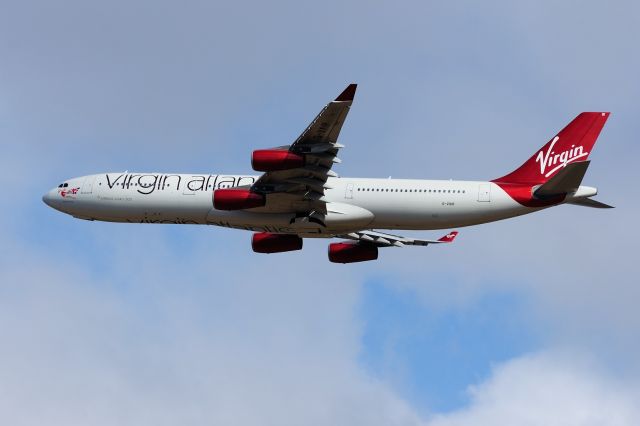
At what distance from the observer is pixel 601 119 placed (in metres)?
62.5

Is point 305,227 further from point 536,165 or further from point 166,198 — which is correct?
point 536,165

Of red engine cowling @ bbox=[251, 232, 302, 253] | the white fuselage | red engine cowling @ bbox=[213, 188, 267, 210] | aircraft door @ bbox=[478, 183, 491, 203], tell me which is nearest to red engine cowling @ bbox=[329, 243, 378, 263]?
red engine cowling @ bbox=[251, 232, 302, 253]

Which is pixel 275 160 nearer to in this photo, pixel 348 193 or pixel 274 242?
pixel 348 193

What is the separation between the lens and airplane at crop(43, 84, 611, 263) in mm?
60188

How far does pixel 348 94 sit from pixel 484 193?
12.0 m

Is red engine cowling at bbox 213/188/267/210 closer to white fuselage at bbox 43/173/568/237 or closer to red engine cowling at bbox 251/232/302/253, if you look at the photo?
white fuselage at bbox 43/173/568/237

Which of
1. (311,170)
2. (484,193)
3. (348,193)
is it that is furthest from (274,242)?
(484,193)

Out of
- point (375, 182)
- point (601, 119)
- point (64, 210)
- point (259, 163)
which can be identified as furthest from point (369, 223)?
point (64, 210)

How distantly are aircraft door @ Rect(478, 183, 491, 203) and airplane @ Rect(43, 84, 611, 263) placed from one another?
0.05 meters

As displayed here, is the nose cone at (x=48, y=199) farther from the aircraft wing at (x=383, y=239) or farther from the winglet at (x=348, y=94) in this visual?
the winglet at (x=348, y=94)

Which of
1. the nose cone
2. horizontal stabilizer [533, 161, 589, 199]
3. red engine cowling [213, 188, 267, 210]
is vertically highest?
the nose cone

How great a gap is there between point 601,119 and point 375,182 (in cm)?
1299

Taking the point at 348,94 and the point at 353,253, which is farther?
the point at 353,253

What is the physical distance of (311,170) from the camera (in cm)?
5975
